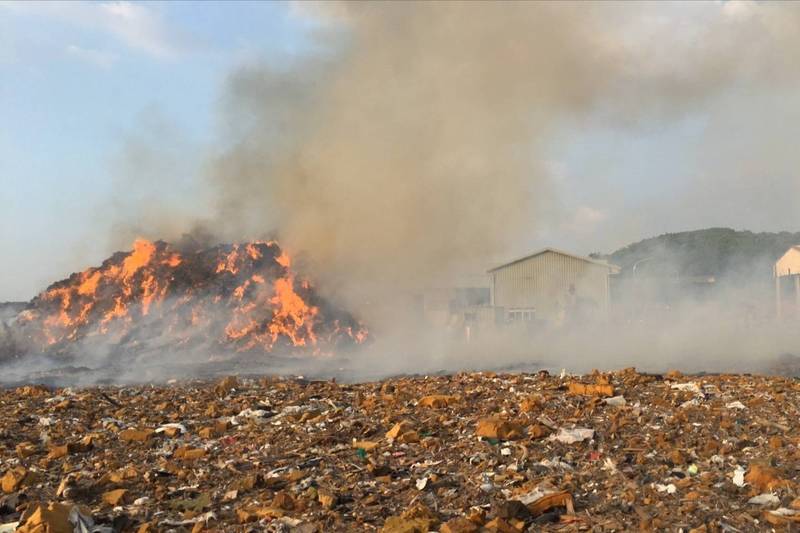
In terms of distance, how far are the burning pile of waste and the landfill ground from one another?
17.0m

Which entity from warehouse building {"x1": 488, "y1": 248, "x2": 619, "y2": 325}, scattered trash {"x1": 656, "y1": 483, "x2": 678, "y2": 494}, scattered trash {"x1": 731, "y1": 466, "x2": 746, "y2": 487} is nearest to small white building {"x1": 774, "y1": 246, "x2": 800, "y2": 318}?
warehouse building {"x1": 488, "y1": 248, "x2": 619, "y2": 325}

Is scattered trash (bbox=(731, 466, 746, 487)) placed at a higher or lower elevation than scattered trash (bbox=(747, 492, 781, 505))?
higher

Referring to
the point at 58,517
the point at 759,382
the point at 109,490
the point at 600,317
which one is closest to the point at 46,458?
the point at 109,490

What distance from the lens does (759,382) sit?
41.2ft

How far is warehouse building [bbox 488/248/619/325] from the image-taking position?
37.5 m

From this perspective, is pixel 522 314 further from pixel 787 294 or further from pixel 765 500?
pixel 765 500

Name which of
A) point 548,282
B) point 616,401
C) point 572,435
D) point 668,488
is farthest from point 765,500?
point 548,282

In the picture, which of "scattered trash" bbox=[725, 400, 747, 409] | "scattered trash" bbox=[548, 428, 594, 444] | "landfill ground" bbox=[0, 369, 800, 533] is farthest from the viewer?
"scattered trash" bbox=[725, 400, 747, 409]

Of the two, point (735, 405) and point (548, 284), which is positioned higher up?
point (548, 284)

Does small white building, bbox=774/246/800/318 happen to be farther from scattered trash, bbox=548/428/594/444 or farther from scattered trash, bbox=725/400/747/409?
scattered trash, bbox=548/428/594/444

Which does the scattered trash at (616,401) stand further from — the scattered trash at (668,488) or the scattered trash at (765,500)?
the scattered trash at (765,500)

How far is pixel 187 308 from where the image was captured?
30.5m

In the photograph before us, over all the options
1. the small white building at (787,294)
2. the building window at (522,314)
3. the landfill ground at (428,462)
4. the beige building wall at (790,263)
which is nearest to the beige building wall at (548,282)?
the building window at (522,314)

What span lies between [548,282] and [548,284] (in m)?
0.11
